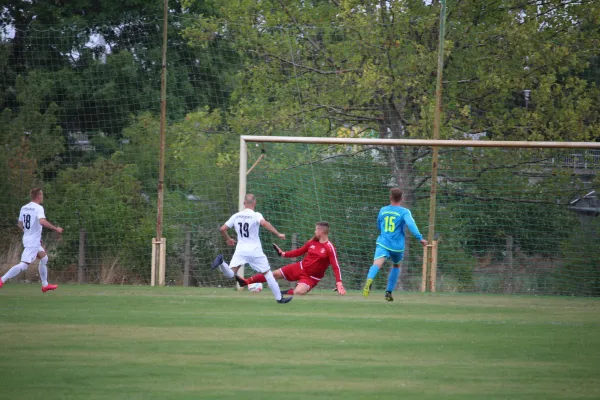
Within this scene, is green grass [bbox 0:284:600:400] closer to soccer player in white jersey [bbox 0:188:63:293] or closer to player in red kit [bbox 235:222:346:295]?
player in red kit [bbox 235:222:346:295]

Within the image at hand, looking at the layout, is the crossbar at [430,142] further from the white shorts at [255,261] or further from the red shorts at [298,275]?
the white shorts at [255,261]

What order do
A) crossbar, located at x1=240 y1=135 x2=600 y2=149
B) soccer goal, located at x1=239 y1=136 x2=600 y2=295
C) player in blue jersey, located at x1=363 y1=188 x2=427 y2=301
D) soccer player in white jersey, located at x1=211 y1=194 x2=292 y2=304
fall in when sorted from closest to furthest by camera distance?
soccer player in white jersey, located at x1=211 y1=194 x2=292 y2=304
player in blue jersey, located at x1=363 y1=188 x2=427 y2=301
crossbar, located at x1=240 y1=135 x2=600 y2=149
soccer goal, located at x1=239 y1=136 x2=600 y2=295

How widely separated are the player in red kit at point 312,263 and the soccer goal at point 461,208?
3018 mm

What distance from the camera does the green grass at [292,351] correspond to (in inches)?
239

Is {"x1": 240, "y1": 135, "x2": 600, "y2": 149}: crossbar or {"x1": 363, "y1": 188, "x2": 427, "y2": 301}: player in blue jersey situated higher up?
{"x1": 240, "y1": 135, "x2": 600, "y2": 149}: crossbar

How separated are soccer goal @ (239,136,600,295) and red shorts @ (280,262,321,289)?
2.93 metres

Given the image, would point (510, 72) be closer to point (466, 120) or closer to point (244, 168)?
point (466, 120)

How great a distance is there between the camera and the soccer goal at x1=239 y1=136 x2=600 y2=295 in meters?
17.6

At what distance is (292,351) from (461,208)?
11.1 m

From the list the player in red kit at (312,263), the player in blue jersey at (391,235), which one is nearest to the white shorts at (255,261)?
the player in red kit at (312,263)

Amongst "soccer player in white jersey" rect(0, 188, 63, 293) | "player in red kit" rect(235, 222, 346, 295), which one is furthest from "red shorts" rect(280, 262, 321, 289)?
"soccer player in white jersey" rect(0, 188, 63, 293)

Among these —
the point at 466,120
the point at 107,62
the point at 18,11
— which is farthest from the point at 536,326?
the point at 18,11

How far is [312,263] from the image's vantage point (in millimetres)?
15016

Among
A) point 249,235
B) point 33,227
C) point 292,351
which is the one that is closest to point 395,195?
point 249,235
